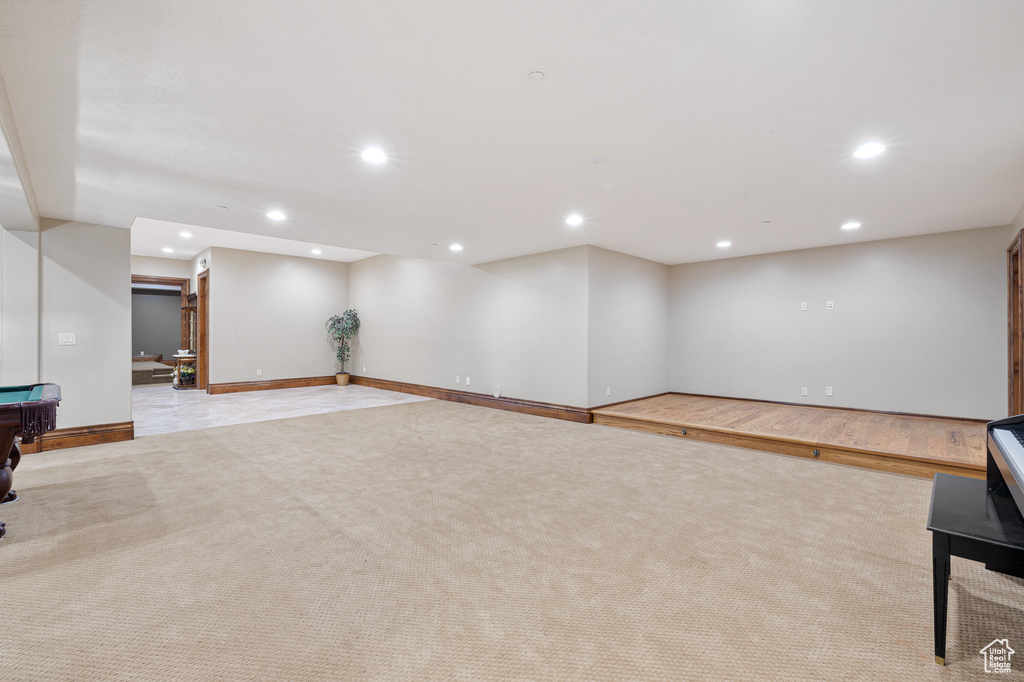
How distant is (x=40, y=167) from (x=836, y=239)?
7.78m

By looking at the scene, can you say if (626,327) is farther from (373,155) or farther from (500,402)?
(373,155)

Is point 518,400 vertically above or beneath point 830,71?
beneath

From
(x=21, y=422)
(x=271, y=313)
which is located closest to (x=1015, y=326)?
(x=21, y=422)

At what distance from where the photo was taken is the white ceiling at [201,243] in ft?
22.7

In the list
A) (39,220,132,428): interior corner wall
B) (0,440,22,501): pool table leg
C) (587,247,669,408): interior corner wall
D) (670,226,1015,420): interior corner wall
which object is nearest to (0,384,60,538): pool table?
(0,440,22,501): pool table leg

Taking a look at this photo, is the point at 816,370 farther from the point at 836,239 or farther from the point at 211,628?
the point at 211,628

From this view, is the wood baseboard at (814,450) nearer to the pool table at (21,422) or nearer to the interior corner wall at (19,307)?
the pool table at (21,422)

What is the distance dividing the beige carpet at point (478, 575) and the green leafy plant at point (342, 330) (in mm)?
5812

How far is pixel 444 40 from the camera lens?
1850 mm

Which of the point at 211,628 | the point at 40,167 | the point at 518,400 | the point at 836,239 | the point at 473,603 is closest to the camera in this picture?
the point at 211,628

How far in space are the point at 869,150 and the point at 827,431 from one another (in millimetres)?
2956

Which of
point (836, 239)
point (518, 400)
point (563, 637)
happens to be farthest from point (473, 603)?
point (836, 239)

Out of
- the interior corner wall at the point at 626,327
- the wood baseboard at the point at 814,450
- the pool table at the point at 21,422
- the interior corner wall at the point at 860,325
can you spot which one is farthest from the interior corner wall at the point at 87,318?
the interior corner wall at the point at 860,325

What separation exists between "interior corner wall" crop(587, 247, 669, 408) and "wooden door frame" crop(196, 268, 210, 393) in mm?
7227
